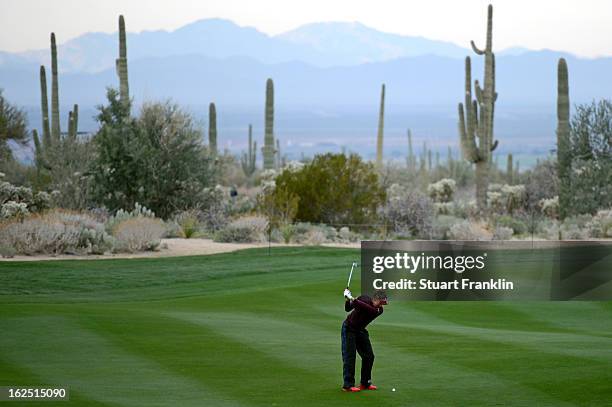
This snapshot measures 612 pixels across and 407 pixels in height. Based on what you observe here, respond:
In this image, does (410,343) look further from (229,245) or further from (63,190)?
(63,190)

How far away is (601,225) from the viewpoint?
38656 millimetres

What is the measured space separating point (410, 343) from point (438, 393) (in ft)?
12.9

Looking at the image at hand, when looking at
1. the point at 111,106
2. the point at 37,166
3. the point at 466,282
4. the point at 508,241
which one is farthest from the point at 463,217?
the point at 466,282

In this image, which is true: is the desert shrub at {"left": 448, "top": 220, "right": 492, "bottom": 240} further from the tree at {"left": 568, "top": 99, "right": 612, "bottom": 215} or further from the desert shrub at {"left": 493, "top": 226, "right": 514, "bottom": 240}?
the tree at {"left": 568, "top": 99, "right": 612, "bottom": 215}

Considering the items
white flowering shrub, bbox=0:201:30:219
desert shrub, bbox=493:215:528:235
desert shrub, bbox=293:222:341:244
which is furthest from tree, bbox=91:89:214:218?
desert shrub, bbox=493:215:528:235

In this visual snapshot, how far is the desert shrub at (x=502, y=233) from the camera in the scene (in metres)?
37.5

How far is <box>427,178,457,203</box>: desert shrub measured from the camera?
189 feet

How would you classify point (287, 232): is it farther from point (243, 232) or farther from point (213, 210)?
point (213, 210)

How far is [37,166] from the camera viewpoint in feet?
172

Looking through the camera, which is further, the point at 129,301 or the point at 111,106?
the point at 111,106

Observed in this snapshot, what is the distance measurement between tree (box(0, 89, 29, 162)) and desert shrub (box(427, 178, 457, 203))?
20190 mm

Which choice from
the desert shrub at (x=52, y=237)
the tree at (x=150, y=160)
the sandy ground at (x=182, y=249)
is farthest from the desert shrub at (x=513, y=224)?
the desert shrub at (x=52, y=237)
